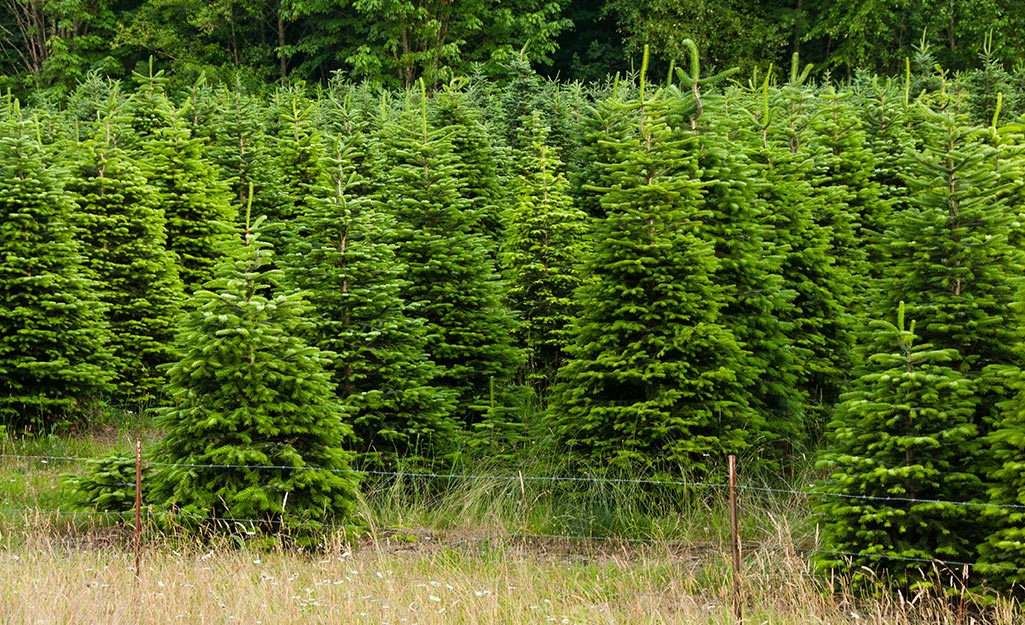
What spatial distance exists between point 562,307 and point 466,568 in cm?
505

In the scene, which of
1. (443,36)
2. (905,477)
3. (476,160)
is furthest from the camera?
(443,36)

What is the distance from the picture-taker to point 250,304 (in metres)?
8.18

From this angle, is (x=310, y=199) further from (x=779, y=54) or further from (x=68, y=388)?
(x=779, y=54)

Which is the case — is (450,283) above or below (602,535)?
above

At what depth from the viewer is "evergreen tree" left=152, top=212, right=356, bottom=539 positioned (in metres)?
8.10

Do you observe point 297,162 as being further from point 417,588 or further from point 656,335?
point 417,588

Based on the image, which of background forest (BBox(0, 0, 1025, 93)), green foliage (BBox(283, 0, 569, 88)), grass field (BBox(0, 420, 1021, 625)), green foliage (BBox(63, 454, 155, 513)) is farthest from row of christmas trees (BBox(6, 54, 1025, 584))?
green foliage (BBox(283, 0, 569, 88))

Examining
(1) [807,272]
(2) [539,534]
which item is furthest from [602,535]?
(1) [807,272]

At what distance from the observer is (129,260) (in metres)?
13.7

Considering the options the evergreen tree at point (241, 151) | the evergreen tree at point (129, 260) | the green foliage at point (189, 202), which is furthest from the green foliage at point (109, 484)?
the evergreen tree at point (241, 151)

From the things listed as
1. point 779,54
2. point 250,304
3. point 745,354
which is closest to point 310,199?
point 250,304

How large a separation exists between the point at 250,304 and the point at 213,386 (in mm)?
777

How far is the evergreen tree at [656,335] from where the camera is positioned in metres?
9.19

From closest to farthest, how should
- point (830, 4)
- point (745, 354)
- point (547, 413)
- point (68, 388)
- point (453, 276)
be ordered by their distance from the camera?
point (745, 354), point (547, 413), point (453, 276), point (68, 388), point (830, 4)
